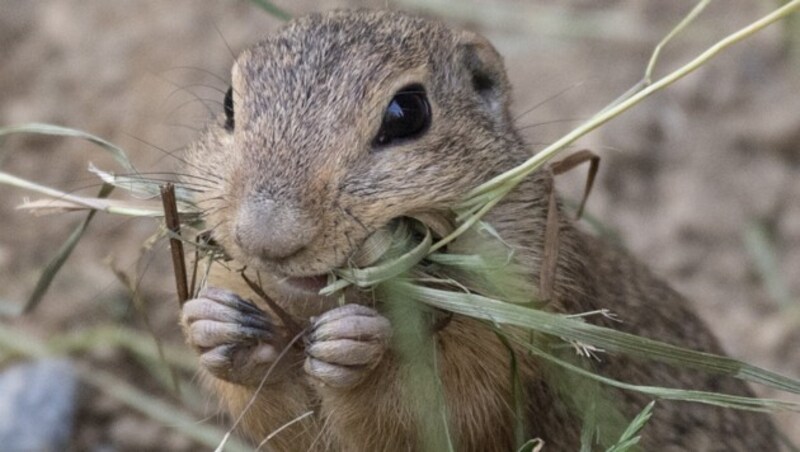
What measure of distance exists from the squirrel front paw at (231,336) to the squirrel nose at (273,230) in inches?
12.4

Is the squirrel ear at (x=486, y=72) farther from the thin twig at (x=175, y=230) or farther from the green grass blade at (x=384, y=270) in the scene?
the thin twig at (x=175, y=230)

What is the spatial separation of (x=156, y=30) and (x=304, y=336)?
463 cm

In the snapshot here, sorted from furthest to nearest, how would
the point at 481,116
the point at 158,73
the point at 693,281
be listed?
the point at 158,73
the point at 693,281
the point at 481,116

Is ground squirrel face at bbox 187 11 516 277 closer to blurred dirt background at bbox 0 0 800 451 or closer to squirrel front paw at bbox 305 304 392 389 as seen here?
squirrel front paw at bbox 305 304 392 389

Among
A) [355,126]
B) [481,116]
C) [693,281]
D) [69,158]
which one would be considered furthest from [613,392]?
[69,158]

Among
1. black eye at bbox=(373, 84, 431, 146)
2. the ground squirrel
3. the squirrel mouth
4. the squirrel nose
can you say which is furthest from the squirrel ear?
the squirrel nose

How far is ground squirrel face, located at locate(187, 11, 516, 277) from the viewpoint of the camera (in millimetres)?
3523

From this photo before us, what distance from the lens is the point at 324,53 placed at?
402 centimetres

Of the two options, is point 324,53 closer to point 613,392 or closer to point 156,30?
point 613,392

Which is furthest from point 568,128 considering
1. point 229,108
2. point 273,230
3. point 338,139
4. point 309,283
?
point 273,230

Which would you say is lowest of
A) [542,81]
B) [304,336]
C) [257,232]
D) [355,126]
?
[304,336]

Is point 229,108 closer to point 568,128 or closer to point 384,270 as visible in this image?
point 384,270

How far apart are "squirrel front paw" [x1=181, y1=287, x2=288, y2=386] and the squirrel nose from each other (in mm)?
316

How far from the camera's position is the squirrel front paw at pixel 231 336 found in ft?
12.3
